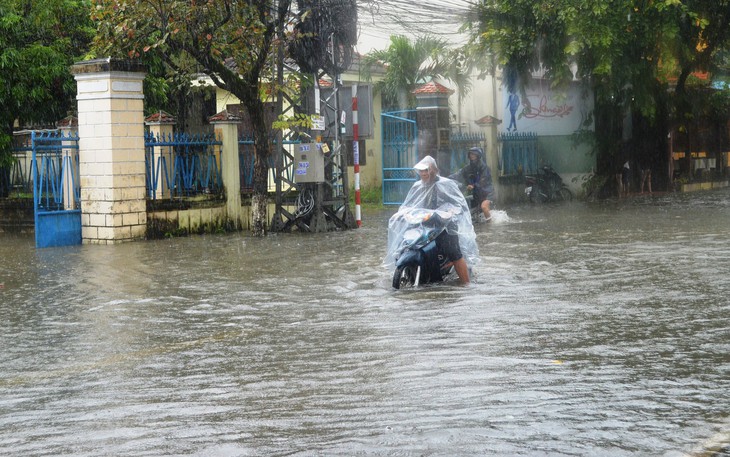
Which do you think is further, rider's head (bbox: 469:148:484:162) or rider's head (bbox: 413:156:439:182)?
rider's head (bbox: 469:148:484:162)

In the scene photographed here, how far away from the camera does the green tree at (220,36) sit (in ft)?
56.9

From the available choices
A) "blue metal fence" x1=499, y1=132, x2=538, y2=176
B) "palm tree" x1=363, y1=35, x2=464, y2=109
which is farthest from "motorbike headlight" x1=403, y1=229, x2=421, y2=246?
"palm tree" x1=363, y1=35, x2=464, y2=109

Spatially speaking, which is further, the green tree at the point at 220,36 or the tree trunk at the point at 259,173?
the tree trunk at the point at 259,173

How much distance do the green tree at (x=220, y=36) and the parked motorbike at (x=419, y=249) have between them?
688cm

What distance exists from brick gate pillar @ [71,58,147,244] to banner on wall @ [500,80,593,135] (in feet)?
49.4

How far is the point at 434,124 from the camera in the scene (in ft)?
84.5

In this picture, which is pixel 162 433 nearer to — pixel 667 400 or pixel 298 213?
pixel 667 400

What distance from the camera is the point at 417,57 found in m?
32.8

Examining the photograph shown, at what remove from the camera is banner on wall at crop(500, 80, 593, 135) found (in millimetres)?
31625

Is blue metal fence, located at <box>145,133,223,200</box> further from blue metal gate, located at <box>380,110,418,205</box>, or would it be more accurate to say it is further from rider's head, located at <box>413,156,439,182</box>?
rider's head, located at <box>413,156,439,182</box>

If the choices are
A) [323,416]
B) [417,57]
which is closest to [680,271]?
[323,416]

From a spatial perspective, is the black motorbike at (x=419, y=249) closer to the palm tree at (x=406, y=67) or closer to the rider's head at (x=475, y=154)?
the rider's head at (x=475, y=154)

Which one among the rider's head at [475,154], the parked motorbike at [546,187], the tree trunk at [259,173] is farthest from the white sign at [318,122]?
the parked motorbike at [546,187]

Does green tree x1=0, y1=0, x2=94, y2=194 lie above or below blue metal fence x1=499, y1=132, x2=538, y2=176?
above
